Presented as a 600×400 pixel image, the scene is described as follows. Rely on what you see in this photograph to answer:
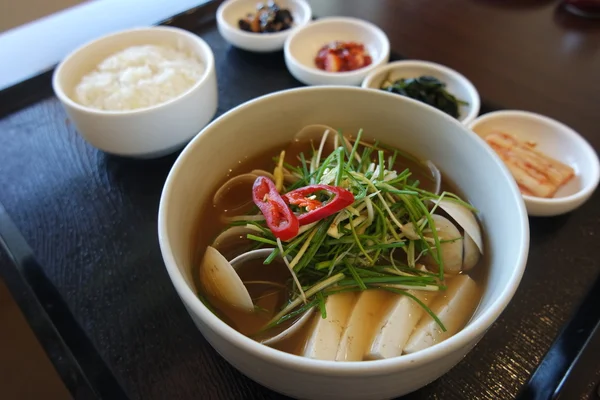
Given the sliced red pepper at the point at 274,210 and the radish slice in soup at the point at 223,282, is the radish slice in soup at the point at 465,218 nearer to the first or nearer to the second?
the sliced red pepper at the point at 274,210

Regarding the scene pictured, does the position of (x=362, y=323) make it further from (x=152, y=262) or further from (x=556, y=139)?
(x=556, y=139)

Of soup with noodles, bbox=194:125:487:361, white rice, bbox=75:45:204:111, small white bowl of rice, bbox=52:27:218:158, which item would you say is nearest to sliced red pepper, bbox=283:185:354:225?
soup with noodles, bbox=194:125:487:361

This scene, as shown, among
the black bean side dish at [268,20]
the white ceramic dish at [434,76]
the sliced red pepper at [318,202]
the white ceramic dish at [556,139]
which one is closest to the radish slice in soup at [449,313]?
the sliced red pepper at [318,202]

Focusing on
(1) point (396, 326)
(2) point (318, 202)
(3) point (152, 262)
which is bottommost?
(3) point (152, 262)

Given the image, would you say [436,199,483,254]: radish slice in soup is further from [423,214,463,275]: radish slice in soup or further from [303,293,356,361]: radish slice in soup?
[303,293,356,361]: radish slice in soup

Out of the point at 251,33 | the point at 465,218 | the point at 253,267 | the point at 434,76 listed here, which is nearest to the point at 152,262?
the point at 253,267

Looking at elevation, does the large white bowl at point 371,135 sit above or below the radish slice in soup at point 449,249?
above
